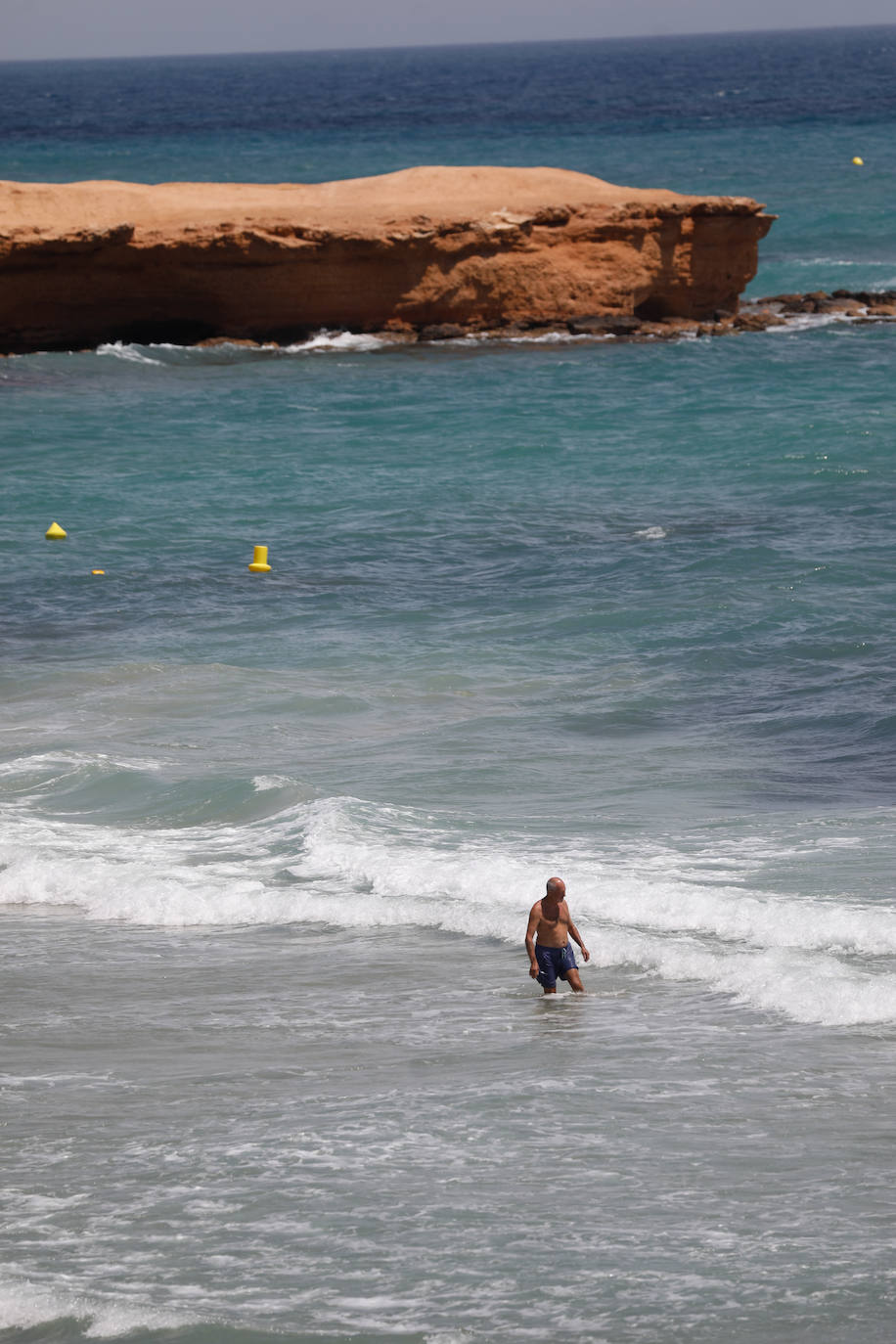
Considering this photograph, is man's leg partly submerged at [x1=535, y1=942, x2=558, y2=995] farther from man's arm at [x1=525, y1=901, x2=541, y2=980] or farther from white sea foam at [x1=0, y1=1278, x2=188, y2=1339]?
white sea foam at [x1=0, y1=1278, x2=188, y2=1339]

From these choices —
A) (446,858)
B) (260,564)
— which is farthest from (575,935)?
(260,564)

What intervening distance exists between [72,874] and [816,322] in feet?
95.3

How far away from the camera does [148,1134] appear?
803 cm

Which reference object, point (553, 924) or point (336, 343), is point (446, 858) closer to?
point (553, 924)

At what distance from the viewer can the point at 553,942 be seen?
976 centimetres

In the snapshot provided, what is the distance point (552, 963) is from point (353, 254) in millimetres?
24734

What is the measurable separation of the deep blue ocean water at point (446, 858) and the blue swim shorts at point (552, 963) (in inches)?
5.8

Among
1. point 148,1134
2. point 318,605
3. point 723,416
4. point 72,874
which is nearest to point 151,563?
point 318,605

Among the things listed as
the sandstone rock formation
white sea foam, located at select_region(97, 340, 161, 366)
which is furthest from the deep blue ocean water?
the sandstone rock formation

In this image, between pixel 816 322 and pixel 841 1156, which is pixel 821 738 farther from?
pixel 816 322

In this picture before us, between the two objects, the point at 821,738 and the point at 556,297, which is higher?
the point at 556,297

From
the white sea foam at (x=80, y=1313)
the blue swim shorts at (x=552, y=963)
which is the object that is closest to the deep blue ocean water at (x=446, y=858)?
the white sea foam at (x=80, y=1313)

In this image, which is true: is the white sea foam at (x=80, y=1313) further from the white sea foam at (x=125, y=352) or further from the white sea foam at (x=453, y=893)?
the white sea foam at (x=125, y=352)

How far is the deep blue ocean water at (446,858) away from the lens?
7031 millimetres
